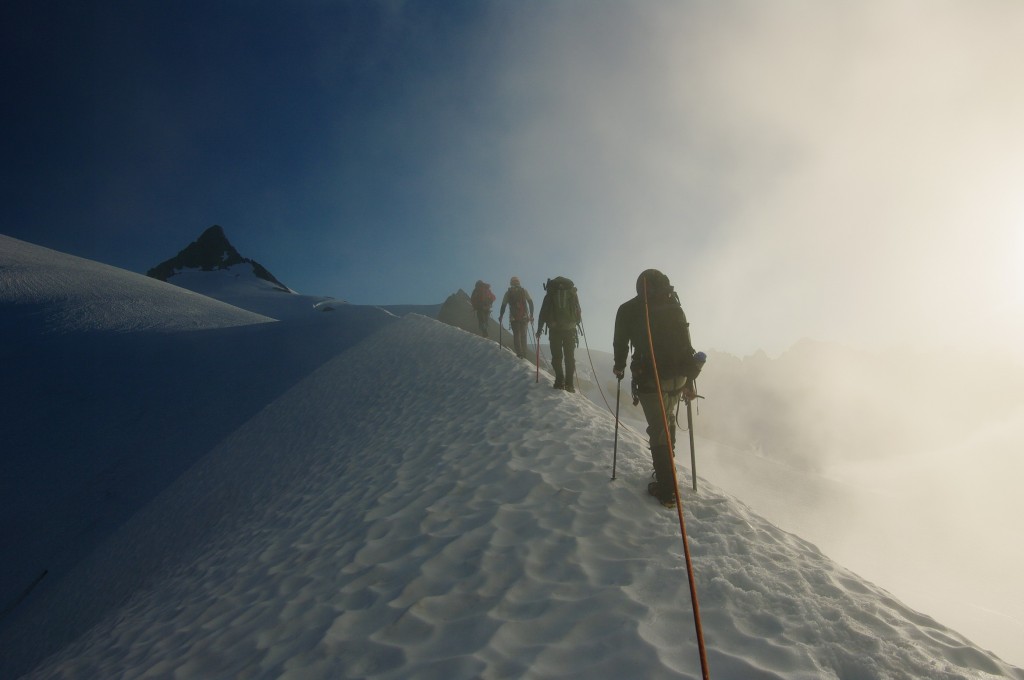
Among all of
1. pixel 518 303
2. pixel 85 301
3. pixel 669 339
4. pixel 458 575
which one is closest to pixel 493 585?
pixel 458 575

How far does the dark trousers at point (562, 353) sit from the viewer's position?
8.78 metres

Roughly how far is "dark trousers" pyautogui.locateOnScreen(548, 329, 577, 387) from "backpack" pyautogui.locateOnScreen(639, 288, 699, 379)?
3852 millimetres

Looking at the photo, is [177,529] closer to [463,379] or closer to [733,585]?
[463,379]

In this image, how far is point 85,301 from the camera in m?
19.9

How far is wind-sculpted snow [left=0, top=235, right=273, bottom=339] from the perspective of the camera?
1789cm

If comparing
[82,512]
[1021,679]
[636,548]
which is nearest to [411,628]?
[636,548]

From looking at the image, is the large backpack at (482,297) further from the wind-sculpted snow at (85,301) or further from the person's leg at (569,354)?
the wind-sculpted snow at (85,301)

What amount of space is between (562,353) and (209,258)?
257ft

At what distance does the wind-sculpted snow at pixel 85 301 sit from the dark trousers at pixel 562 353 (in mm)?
19045

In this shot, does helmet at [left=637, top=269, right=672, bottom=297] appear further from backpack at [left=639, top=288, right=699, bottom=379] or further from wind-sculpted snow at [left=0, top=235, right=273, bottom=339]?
wind-sculpted snow at [left=0, top=235, right=273, bottom=339]

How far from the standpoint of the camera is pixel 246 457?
10.5m

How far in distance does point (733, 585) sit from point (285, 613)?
3.67 metres

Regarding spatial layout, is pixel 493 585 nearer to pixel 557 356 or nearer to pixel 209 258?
pixel 557 356

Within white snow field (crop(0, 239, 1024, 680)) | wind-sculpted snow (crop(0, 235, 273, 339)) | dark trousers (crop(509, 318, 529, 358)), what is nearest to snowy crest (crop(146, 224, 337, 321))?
wind-sculpted snow (crop(0, 235, 273, 339))
